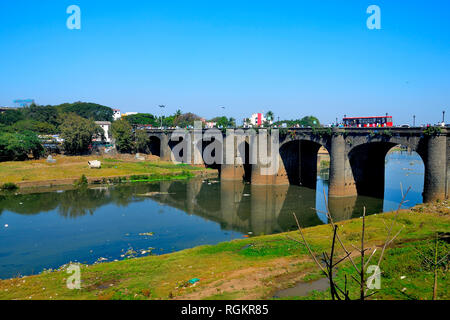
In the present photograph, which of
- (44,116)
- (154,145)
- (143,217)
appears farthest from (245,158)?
(44,116)

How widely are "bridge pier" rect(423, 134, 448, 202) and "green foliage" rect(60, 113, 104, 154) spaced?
6565cm

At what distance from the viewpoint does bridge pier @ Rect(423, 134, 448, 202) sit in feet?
124

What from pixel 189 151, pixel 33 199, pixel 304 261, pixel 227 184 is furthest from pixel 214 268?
pixel 189 151

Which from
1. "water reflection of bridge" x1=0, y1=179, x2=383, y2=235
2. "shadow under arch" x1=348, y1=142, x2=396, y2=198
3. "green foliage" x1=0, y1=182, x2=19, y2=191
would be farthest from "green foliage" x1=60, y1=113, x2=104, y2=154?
"shadow under arch" x1=348, y1=142, x2=396, y2=198

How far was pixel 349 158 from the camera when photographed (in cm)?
4897

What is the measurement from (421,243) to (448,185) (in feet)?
62.9

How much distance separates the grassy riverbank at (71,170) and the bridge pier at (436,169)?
4205 centimetres

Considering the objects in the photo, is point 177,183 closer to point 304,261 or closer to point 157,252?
point 157,252

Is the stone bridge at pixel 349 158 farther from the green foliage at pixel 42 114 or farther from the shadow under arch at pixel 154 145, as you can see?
the green foliage at pixel 42 114

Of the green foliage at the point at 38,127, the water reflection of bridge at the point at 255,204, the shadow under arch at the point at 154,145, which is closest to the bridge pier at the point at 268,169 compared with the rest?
the water reflection of bridge at the point at 255,204

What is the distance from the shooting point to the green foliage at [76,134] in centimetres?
7712

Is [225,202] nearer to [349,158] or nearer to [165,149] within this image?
[349,158]

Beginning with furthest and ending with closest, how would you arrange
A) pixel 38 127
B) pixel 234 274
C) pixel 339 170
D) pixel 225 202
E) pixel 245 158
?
pixel 38 127 < pixel 245 158 < pixel 339 170 < pixel 225 202 < pixel 234 274

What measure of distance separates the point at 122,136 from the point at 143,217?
49.3m
